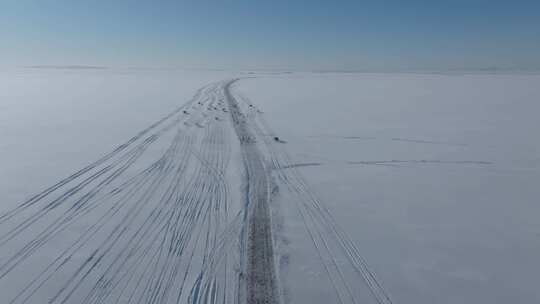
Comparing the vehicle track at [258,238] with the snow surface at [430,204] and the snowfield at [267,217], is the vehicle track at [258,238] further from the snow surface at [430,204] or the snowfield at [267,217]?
the snow surface at [430,204]

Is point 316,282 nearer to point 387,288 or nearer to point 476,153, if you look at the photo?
point 387,288

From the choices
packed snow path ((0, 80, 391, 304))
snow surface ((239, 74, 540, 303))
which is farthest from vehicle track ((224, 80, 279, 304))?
snow surface ((239, 74, 540, 303))

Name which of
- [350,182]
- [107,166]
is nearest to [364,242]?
[350,182]

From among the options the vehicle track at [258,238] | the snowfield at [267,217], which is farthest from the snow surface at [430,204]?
the vehicle track at [258,238]

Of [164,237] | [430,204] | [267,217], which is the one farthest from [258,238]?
[430,204]

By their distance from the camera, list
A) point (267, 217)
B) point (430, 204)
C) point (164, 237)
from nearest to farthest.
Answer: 1. point (164, 237)
2. point (267, 217)
3. point (430, 204)

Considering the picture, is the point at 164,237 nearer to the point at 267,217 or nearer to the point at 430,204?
the point at 267,217
